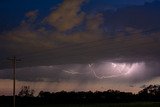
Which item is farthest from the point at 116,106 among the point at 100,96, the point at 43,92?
the point at 43,92

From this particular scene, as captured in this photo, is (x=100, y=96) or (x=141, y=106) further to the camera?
(x=100, y=96)

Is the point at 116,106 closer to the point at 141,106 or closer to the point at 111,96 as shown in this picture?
the point at 141,106

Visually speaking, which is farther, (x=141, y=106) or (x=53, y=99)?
(x=53, y=99)

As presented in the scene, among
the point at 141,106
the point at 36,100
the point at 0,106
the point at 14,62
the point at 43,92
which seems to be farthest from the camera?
the point at 43,92

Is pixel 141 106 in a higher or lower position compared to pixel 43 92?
lower

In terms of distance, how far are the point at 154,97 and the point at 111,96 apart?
1378 cm

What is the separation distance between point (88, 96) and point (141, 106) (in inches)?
1818

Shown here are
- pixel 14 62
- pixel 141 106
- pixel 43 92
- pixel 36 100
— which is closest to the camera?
pixel 14 62

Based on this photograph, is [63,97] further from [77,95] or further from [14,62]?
[14,62]

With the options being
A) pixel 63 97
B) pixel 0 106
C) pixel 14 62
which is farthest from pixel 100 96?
pixel 14 62

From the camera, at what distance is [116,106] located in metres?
81.2

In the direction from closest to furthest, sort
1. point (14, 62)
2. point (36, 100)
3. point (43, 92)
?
point (14, 62) < point (36, 100) < point (43, 92)

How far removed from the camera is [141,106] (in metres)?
76.9

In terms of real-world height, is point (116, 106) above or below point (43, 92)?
below
